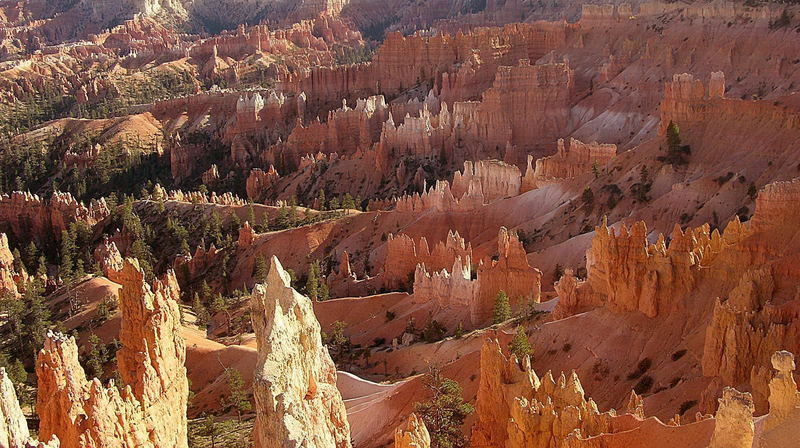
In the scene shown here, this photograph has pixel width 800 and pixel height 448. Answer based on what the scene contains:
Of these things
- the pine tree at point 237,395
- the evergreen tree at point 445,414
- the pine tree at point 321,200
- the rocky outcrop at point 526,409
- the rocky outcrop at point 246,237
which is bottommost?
the pine tree at point 321,200

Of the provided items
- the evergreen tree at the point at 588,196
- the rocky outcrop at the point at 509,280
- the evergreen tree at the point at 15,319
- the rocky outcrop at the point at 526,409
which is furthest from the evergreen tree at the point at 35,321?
the evergreen tree at the point at 588,196

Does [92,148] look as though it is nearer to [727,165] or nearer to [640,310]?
[727,165]

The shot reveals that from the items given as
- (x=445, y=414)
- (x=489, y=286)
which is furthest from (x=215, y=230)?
(x=445, y=414)

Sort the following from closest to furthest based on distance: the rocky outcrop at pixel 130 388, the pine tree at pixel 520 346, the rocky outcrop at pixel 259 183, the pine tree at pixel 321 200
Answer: the rocky outcrop at pixel 130 388 < the pine tree at pixel 520 346 < the pine tree at pixel 321 200 < the rocky outcrop at pixel 259 183

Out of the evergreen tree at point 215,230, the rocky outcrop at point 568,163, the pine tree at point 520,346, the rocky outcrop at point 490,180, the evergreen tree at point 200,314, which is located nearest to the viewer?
the pine tree at point 520,346

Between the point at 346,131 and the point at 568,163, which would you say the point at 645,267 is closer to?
the point at 568,163

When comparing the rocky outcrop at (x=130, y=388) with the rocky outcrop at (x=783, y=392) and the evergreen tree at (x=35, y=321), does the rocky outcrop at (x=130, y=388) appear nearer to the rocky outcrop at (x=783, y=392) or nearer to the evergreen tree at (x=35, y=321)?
the rocky outcrop at (x=783, y=392)

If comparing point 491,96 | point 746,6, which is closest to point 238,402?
point 491,96

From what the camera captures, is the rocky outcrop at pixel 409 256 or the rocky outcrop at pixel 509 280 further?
the rocky outcrop at pixel 409 256
